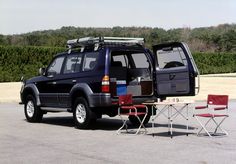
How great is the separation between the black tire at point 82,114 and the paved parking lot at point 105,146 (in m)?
0.19

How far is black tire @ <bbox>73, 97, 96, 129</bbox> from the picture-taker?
12.9 metres

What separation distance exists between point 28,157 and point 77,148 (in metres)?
1.24

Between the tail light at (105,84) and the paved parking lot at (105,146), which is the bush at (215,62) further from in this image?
the tail light at (105,84)

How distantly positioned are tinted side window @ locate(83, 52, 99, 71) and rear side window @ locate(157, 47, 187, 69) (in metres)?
1.54

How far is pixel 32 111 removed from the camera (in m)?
15.4

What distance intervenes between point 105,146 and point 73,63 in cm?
435

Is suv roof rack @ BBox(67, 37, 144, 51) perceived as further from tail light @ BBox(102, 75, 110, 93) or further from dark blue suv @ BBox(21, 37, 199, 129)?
tail light @ BBox(102, 75, 110, 93)

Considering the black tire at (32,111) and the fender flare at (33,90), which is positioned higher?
the fender flare at (33,90)

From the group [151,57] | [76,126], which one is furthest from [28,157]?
[151,57]

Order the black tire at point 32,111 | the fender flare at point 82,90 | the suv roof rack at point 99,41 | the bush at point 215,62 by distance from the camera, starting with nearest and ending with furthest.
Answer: the fender flare at point 82,90
the suv roof rack at point 99,41
the black tire at point 32,111
the bush at point 215,62

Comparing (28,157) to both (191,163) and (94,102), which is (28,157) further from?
(94,102)

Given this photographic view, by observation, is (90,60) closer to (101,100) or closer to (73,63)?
(73,63)

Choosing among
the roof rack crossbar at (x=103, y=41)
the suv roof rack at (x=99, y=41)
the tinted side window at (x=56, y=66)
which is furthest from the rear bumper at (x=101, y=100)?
the tinted side window at (x=56, y=66)

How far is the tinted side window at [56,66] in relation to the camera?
47.6 feet
